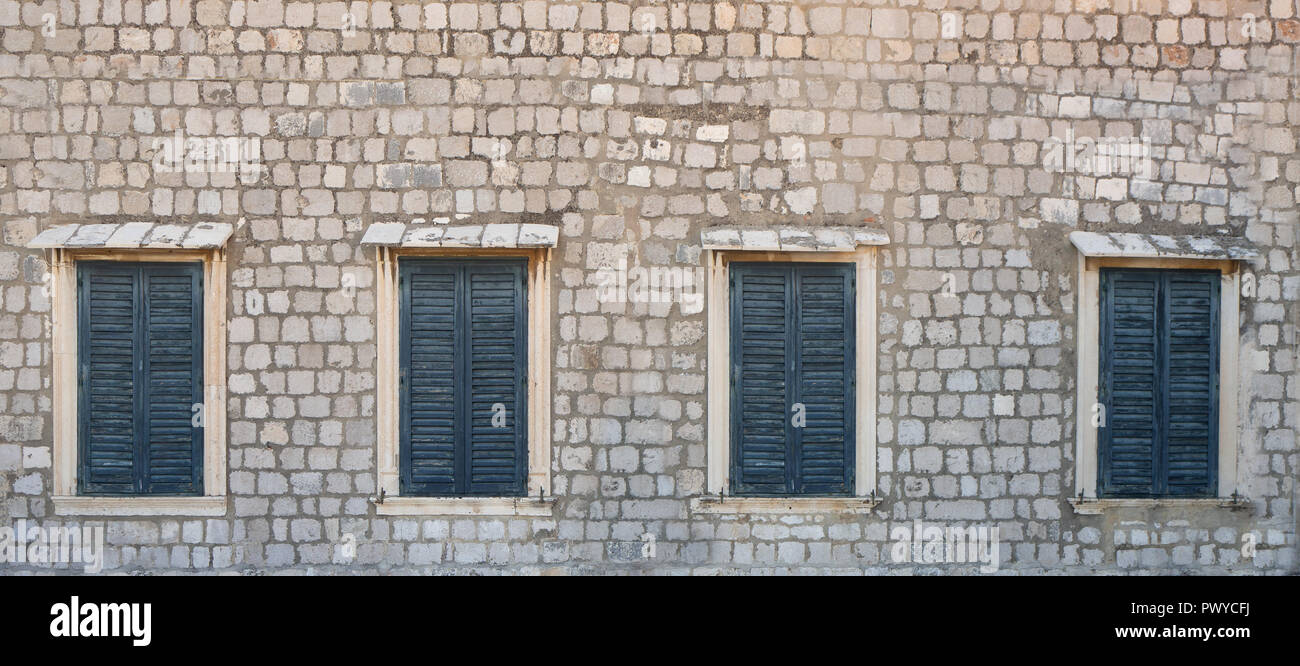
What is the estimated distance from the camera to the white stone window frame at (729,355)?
19.6 feet

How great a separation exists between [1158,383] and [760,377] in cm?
285

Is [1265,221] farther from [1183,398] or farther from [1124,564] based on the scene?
[1124,564]

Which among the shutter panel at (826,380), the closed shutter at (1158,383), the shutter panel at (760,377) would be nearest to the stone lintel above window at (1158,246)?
the closed shutter at (1158,383)

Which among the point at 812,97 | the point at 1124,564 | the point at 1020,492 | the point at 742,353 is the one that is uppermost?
the point at 812,97

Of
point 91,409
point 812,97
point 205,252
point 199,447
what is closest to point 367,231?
point 205,252

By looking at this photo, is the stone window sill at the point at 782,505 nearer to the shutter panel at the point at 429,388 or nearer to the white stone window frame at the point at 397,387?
the white stone window frame at the point at 397,387

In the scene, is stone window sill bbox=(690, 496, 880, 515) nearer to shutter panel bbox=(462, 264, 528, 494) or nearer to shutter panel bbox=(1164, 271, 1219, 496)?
shutter panel bbox=(462, 264, 528, 494)

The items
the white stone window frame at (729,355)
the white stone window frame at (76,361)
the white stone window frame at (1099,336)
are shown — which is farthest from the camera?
the white stone window frame at (1099,336)

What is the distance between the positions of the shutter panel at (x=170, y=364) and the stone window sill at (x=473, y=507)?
143 cm

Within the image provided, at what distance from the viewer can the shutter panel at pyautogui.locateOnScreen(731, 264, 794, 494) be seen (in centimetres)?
607

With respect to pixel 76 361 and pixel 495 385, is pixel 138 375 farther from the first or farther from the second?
pixel 495 385

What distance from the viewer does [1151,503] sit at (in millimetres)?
6215

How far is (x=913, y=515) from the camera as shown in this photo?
614 centimetres

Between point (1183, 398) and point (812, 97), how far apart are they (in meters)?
3.41
